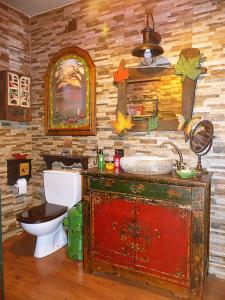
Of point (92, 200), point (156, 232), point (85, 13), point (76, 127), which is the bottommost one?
point (156, 232)

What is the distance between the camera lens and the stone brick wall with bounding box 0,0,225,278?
7.14ft

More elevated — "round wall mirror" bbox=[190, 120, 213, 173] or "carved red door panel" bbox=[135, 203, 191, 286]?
"round wall mirror" bbox=[190, 120, 213, 173]

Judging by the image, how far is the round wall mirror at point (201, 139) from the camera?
83.9 inches

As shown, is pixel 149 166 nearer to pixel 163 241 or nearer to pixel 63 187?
pixel 163 241

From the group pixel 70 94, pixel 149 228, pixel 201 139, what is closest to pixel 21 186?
pixel 70 94

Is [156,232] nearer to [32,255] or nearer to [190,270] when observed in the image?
[190,270]

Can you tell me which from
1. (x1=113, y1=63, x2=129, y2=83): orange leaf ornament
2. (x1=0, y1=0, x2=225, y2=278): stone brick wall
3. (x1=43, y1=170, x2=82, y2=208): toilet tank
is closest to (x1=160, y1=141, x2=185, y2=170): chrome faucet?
(x1=0, y1=0, x2=225, y2=278): stone brick wall

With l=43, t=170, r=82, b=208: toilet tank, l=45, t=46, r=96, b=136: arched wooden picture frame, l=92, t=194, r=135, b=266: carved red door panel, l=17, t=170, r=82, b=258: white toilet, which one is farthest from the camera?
l=45, t=46, r=96, b=136: arched wooden picture frame

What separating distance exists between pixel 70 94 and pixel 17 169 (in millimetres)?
1077

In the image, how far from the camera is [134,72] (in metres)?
2.49

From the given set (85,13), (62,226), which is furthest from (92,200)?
(85,13)

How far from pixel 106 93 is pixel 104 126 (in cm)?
35

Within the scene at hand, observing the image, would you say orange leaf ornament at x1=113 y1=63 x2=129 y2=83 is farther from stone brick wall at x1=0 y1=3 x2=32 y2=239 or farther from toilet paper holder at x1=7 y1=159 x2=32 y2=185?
toilet paper holder at x1=7 y1=159 x2=32 y2=185

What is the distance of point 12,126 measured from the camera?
302cm
